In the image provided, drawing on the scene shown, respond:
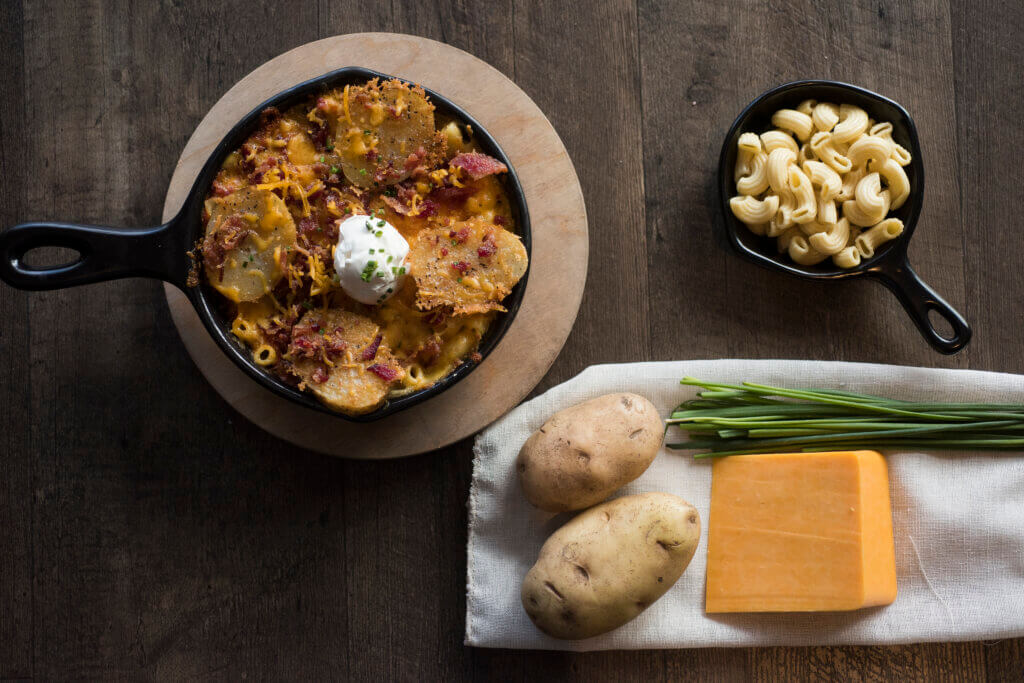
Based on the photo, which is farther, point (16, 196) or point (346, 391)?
point (16, 196)

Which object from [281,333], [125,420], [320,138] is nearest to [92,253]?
[281,333]

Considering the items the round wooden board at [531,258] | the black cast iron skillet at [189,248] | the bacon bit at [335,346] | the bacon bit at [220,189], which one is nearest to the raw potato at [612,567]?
the round wooden board at [531,258]

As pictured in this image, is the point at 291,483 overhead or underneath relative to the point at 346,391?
underneath

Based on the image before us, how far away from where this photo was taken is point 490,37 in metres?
2.28

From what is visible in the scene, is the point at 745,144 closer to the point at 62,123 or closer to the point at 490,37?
the point at 490,37

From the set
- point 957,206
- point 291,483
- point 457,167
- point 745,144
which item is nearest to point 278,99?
point 457,167

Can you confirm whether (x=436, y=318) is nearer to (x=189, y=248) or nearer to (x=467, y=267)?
(x=467, y=267)

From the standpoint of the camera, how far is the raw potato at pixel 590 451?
2.02m

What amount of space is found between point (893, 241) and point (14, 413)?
2655mm

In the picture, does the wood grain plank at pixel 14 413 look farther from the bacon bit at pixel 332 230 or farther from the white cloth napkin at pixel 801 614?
the white cloth napkin at pixel 801 614

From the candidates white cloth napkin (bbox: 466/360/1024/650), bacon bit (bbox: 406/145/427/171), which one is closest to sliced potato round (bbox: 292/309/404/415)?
bacon bit (bbox: 406/145/427/171)

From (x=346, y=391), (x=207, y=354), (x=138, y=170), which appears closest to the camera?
(x=346, y=391)

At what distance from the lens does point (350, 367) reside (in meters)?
1.79

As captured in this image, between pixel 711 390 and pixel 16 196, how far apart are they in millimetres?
2152
